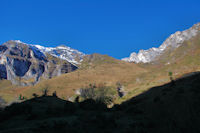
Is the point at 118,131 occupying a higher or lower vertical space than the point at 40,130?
lower

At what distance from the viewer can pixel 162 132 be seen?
8.56m

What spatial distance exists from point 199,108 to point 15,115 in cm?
1670

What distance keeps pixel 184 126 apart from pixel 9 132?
939 cm

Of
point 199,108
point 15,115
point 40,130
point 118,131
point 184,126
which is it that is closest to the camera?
point 184,126

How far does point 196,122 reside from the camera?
866 cm

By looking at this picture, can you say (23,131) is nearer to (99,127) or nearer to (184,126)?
(99,127)

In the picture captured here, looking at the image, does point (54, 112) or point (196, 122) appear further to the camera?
point (54, 112)

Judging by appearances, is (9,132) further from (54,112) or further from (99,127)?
(54,112)

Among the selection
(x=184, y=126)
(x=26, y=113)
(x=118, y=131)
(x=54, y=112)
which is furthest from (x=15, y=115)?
(x=184, y=126)

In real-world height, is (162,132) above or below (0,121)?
below

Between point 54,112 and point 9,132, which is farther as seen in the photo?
point 54,112

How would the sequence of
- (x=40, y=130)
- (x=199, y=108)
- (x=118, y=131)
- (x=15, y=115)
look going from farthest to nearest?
1. (x=15, y=115)
2. (x=199, y=108)
3. (x=118, y=131)
4. (x=40, y=130)

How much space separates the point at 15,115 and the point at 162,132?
13567mm

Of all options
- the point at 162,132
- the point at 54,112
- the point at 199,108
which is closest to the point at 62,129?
the point at 162,132
